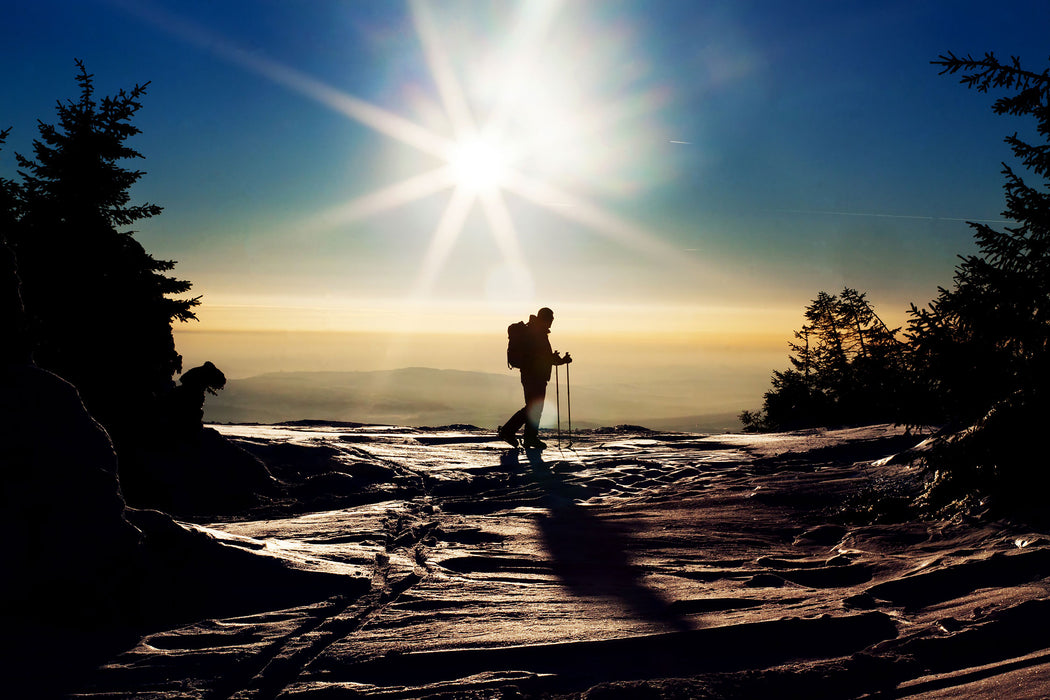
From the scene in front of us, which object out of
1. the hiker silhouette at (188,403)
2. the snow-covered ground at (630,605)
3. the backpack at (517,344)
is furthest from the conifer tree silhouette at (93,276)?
the backpack at (517,344)

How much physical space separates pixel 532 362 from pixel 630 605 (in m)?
9.38

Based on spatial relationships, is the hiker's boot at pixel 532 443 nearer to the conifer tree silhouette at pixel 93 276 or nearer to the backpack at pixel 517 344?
the backpack at pixel 517 344

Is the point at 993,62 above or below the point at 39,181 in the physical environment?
below

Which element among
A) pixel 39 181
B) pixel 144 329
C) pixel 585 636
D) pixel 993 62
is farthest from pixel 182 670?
pixel 39 181

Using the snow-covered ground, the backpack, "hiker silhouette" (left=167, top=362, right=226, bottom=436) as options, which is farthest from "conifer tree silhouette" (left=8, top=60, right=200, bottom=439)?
the backpack

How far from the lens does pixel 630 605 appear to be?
3912 mm

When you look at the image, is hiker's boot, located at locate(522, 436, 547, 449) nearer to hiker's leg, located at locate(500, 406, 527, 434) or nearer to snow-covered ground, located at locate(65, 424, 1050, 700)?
hiker's leg, located at locate(500, 406, 527, 434)

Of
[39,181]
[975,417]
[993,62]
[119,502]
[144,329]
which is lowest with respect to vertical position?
[119,502]

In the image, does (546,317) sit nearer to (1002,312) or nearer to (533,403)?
(533,403)

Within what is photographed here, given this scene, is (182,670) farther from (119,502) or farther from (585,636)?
(585,636)

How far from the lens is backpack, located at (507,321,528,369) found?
523 inches

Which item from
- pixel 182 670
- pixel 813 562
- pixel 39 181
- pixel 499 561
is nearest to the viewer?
pixel 182 670

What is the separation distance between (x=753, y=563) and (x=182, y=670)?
360 centimetres

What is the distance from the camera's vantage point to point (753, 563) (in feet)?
15.7
